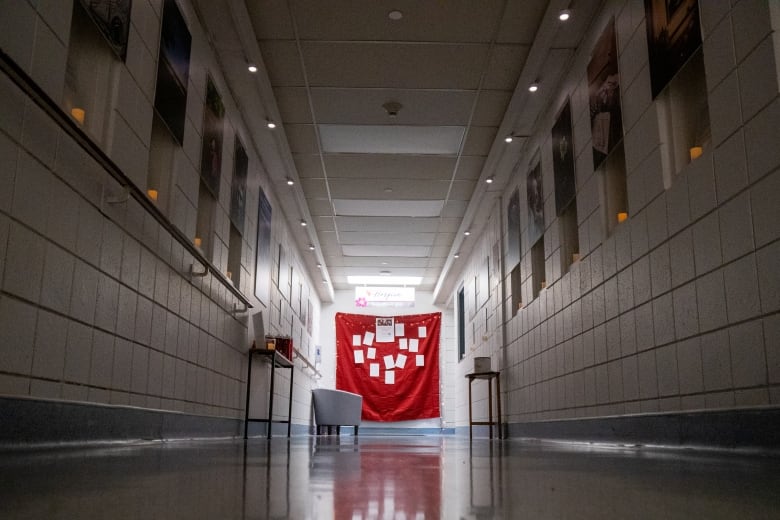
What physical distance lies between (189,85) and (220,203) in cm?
126

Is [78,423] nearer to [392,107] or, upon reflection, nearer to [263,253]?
[392,107]

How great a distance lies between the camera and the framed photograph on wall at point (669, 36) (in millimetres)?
3484

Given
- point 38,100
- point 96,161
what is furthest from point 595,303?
point 38,100

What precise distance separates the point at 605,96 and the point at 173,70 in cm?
321

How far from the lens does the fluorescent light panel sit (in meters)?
14.2

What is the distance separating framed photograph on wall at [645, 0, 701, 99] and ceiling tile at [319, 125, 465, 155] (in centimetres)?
321

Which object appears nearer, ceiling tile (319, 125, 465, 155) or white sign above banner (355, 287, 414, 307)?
ceiling tile (319, 125, 465, 155)

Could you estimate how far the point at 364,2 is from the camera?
4.96 m

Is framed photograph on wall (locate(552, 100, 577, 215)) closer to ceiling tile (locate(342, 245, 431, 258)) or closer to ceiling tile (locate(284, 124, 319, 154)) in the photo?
ceiling tile (locate(284, 124, 319, 154))

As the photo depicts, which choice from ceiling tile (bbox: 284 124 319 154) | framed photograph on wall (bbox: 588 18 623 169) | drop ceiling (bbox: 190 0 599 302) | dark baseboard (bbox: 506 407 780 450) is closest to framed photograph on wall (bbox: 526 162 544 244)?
drop ceiling (bbox: 190 0 599 302)

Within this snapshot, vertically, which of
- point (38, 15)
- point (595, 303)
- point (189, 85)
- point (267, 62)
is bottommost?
point (595, 303)

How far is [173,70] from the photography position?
4.54 metres

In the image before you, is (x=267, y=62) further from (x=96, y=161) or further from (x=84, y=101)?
(x=96, y=161)

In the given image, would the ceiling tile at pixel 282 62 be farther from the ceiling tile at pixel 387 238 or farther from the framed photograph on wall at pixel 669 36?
the ceiling tile at pixel 387 238
